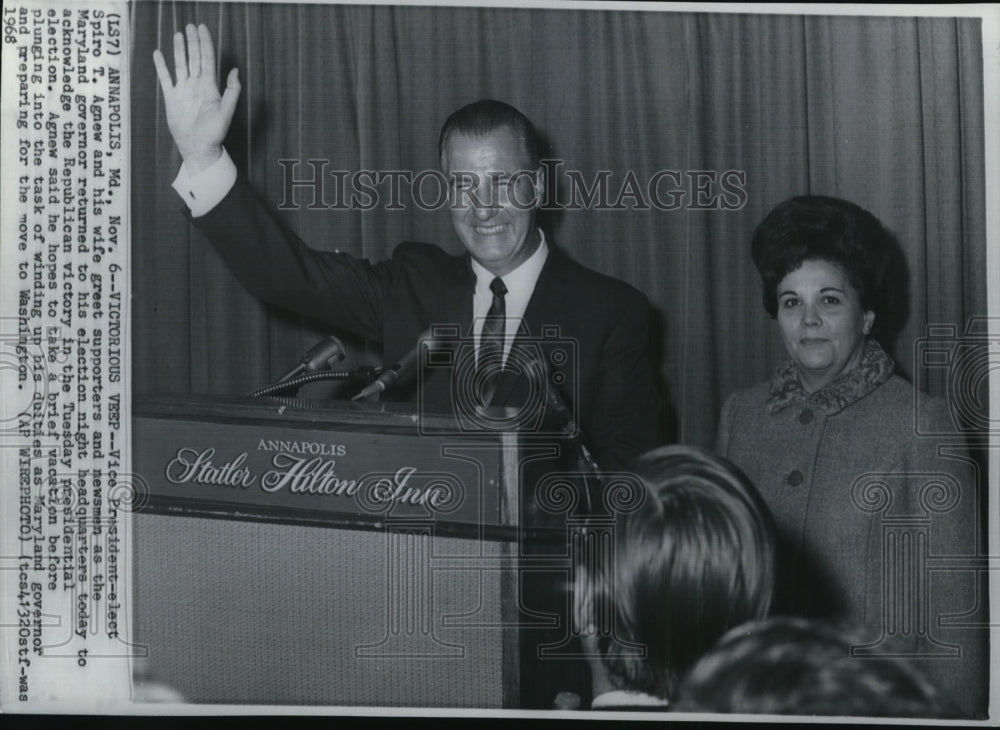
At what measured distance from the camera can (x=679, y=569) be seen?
2121mm

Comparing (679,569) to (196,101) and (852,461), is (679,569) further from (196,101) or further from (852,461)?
(196,101)

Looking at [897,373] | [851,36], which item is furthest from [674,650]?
[851,36]

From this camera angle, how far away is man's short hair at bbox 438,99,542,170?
2225mm

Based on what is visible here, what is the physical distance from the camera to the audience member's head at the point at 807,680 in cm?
220

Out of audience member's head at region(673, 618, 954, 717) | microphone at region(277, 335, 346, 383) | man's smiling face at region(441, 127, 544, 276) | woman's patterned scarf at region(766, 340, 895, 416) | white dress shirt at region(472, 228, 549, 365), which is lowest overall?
audience member's head at region(673, 618, 954, 717)

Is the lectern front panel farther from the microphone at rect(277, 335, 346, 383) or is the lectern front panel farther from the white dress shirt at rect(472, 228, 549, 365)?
the white dress shirt at rect(472, 228, 549, 365)

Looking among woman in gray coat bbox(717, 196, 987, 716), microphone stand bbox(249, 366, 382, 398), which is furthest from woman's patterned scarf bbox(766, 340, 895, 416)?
microphone stand bbox(249, 366, 382, 398)

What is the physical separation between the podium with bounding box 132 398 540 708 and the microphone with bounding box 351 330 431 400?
4.5 inches

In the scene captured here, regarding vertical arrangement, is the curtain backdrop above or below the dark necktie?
above

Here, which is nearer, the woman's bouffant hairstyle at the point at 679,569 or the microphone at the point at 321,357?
the woman's bouffant hairstyle at the point at 679,569

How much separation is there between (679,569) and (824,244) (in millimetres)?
736

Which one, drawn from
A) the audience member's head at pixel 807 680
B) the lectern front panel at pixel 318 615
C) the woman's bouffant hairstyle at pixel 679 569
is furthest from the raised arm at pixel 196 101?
the audience member's head at pixel 807 680

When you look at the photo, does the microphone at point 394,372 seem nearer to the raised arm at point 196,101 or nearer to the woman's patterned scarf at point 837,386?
the raised arm at point 196,101

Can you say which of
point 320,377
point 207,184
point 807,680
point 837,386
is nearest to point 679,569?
point 807,680
